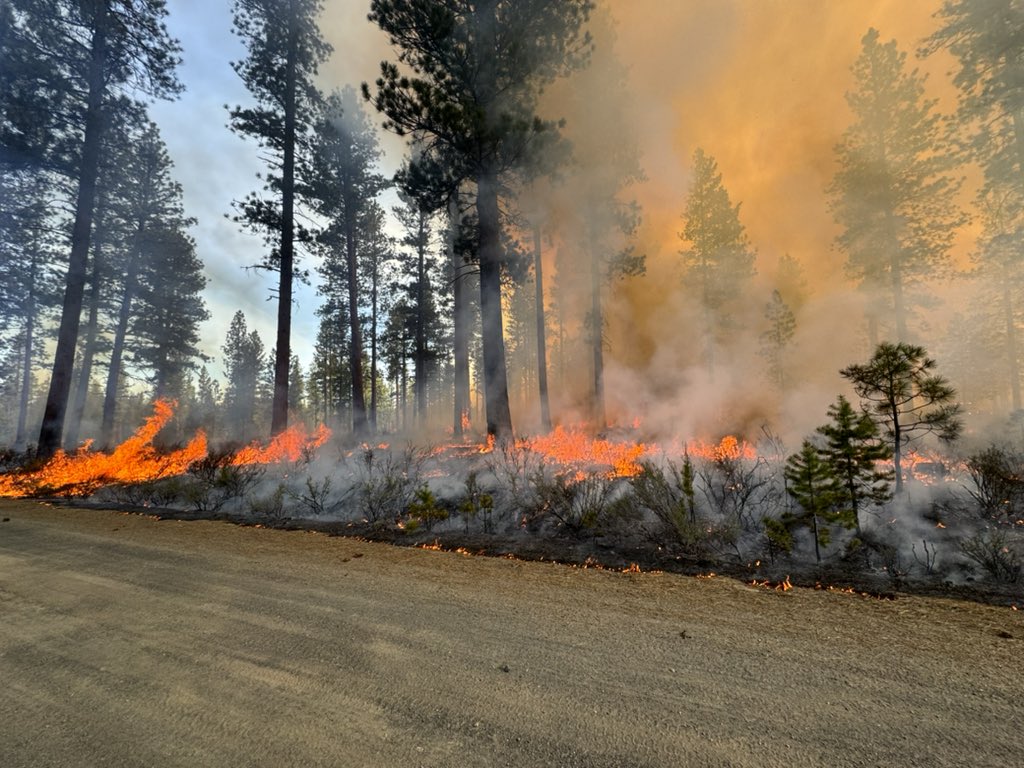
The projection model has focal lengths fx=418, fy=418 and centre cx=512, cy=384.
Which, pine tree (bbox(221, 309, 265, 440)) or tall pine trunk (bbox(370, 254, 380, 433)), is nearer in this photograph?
tall pine trunk (bbox(370, 254, 380, 433))

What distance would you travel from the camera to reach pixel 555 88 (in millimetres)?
15758

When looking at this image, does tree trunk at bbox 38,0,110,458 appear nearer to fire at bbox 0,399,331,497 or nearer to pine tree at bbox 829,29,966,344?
fire at bbox 0,399,331,497

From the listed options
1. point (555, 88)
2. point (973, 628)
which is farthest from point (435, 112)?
point (973, 628)

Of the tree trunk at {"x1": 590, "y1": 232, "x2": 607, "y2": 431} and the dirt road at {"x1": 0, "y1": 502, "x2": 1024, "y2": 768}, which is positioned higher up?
the tree trunk at {"x1": 590, "y1": 232, "x2": 607, "y2": 431}

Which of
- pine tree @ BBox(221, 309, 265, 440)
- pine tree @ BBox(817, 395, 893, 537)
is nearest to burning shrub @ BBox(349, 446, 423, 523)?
pine tree @ BBox(817, 395, 893, 537)

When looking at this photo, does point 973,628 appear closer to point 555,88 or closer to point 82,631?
point 82,631

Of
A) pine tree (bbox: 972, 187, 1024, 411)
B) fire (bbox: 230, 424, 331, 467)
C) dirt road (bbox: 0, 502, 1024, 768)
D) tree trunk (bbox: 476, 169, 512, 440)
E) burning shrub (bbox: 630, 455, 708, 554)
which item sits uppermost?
pine tree (bbox: 972, 187, 1024, 411)

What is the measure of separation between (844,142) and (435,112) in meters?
18.7

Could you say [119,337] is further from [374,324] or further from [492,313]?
[492,313]

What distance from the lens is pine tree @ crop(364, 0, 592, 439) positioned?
32.4 ft

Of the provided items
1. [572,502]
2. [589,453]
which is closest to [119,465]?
[589,453]

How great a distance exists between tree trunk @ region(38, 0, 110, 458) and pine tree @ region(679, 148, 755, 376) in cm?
2587

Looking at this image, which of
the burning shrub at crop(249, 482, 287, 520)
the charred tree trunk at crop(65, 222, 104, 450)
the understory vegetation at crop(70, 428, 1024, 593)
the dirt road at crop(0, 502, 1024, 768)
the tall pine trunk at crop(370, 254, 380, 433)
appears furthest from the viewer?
the tall pine trunk at crop(370, 254, 380, 433)

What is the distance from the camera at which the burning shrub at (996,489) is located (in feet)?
15.9
